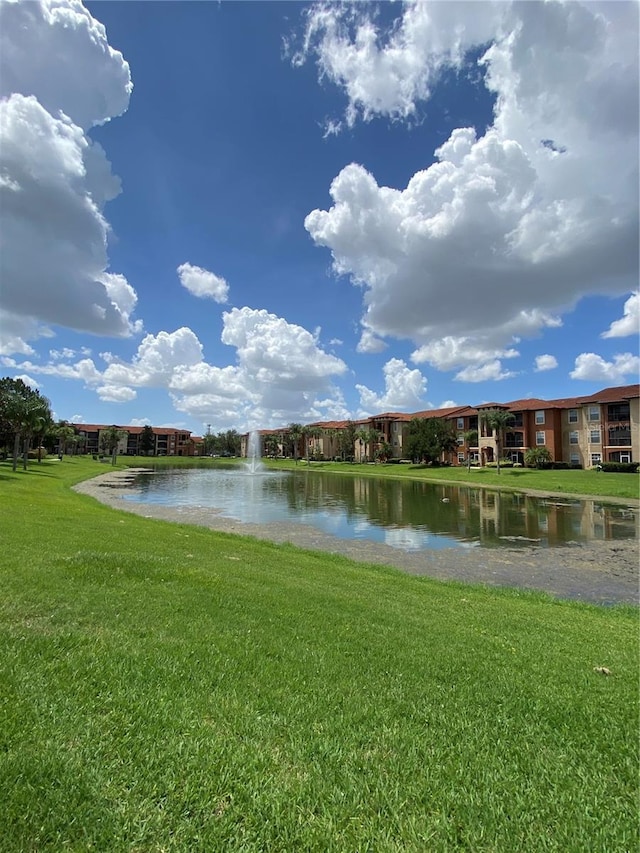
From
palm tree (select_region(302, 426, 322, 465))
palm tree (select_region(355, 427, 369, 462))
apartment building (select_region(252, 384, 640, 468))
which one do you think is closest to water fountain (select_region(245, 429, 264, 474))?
palm tree (select_region(302, 426, 322, 465))

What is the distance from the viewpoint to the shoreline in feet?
46.3

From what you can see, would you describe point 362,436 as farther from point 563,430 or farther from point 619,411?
point 619,411

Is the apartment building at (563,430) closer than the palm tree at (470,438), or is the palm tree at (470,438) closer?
the apartment building at (563,430)

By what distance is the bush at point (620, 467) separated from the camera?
206 feet

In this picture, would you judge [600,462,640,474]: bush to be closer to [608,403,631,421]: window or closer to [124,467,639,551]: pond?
[608,403,631,421]: window

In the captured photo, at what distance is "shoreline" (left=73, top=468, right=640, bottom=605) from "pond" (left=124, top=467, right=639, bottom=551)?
1.14 meters

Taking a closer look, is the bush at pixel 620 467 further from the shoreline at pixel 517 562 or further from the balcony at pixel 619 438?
the shoreline at pixel 517 562

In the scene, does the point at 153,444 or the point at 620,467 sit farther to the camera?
the point at 153,444

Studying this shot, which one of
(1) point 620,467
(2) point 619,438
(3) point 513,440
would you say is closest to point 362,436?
(3) point 513,440

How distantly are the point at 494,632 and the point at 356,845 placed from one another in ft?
17.2

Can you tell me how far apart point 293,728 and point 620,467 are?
72606mm

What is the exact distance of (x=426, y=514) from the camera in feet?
102

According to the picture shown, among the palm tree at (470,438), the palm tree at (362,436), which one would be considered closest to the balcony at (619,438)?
the palm tree at (470,438)

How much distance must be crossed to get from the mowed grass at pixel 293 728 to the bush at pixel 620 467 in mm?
66349
